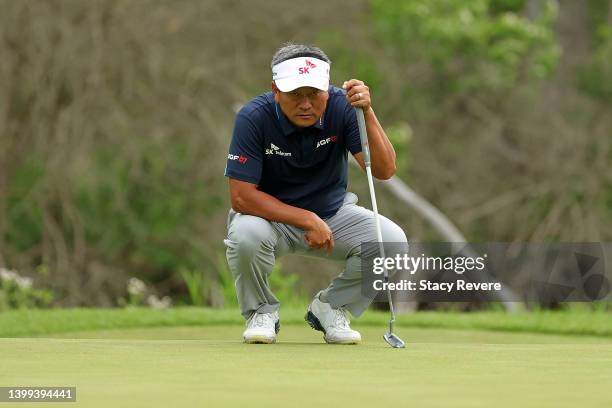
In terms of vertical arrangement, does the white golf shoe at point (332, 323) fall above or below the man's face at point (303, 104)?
below

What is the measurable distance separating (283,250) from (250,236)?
332 mm

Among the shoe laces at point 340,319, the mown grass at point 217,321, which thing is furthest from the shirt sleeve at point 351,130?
the mown grass at point 217,321

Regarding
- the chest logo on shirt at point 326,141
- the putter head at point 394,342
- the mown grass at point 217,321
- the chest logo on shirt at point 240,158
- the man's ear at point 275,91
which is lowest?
the mown grass at point 217,321

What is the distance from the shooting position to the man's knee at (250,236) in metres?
6.03

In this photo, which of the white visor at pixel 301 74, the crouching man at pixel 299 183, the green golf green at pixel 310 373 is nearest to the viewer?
the green golf green at pixel 310 373

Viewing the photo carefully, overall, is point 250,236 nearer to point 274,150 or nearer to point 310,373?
point 274,150

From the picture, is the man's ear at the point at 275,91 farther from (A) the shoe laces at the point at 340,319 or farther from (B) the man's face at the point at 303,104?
(A) the shoe laces at the point at 340,319

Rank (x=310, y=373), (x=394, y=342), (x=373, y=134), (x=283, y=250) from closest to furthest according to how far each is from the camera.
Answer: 1. (x=310, y=373)
2. (x=394, y=342)
3. (x=373, y=134)
4. (x=283, y=250)

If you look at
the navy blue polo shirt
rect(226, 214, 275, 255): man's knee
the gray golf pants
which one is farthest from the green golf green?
the navy blue polo shirt

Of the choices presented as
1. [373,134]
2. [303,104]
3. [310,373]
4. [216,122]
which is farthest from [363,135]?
[216,122]

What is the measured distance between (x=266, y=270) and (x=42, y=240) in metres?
9.88

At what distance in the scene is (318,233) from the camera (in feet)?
20.1

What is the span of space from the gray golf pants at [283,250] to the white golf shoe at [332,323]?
0.13 ft

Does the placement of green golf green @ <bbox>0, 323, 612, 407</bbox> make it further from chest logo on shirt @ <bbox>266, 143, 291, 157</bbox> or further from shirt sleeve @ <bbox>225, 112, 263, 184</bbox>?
chest logo on shirt @ <bbox>266, 143, 291, 157</bbox>
